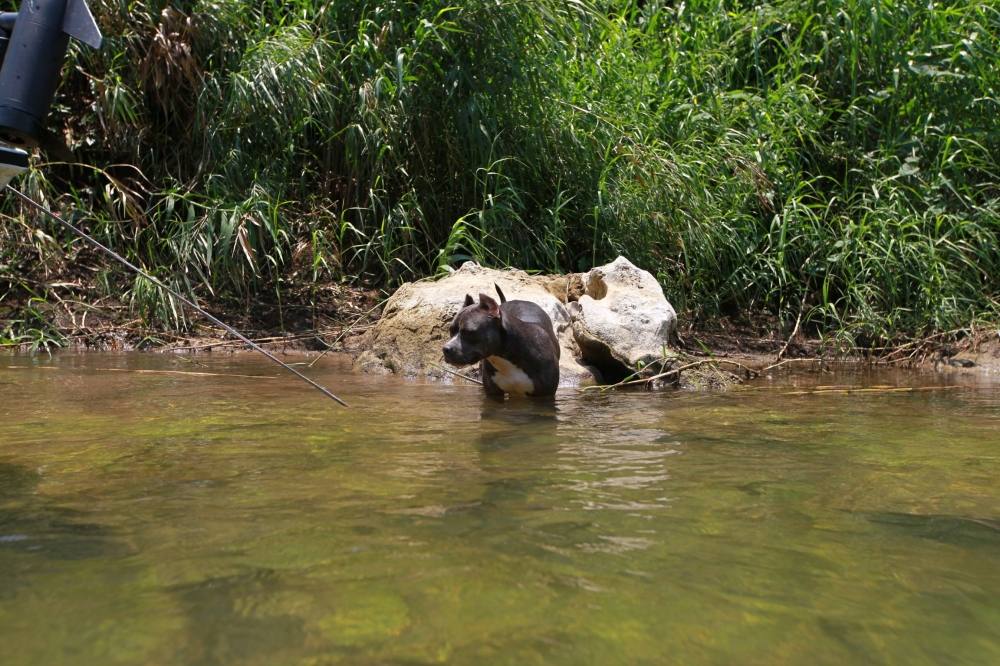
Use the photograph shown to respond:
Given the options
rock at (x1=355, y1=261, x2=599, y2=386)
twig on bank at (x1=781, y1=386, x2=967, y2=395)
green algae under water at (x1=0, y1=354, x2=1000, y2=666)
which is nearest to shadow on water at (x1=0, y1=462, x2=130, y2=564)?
green algae under water at (x1=0, y1=354, x2=1000, y2=666)

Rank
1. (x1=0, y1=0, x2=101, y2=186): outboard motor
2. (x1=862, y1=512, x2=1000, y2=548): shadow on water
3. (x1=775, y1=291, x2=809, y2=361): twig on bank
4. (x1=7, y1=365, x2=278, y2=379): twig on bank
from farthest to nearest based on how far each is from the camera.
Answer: (x1=775, y1=291, x2=809, y2=361): twig on bank → (x1=7, y1=365, x2=278, y2=379): twig on bank → (x1=0, y1=0, x2=101, y2=186): outboard motor → (x1=862, y1=512, x2=1000, y2=548): shadow on water

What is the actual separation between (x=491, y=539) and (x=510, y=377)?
3.10 meters

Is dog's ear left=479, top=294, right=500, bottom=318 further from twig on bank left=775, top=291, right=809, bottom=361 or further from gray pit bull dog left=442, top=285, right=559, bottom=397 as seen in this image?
twig on bank left=775, top=291, right=809, bottom=361

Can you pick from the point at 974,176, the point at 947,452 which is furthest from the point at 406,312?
the point at 974,176

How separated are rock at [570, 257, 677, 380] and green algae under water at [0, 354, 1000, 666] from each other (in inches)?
70.0

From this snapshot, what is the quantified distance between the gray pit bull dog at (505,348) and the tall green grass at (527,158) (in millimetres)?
2226

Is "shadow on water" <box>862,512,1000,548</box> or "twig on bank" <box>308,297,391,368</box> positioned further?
"twig on bank" <box>308,297,391,368</box>

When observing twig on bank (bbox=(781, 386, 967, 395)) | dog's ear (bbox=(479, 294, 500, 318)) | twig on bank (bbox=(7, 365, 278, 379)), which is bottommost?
twig on bank (bbox=(781, 386, 967, 395))

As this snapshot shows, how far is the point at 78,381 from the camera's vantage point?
5883 mm

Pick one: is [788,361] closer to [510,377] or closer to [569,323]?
[569,323]

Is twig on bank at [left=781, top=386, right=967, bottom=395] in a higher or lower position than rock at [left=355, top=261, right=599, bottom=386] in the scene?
lower

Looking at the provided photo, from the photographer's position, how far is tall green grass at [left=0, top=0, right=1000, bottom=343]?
820 centimetres

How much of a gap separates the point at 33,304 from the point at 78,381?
2838mm

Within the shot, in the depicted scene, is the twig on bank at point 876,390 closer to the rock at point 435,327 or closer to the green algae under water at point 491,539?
the green algae under water at point 491,539
